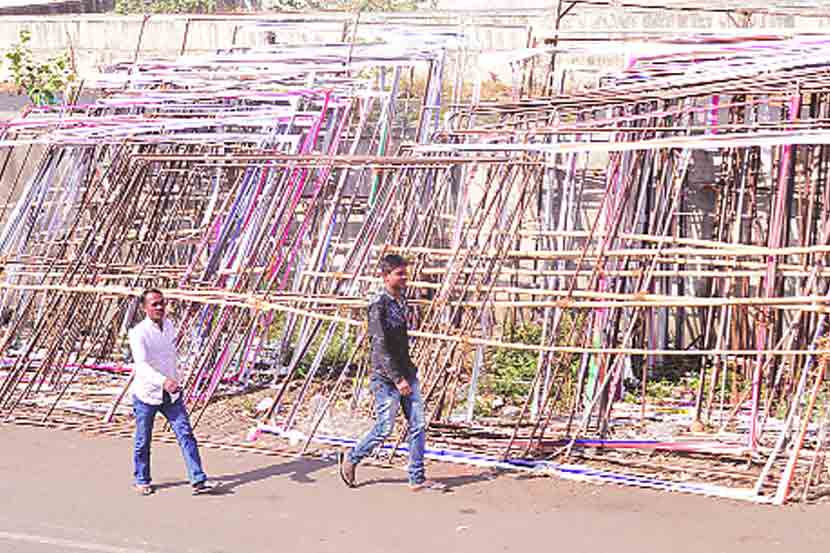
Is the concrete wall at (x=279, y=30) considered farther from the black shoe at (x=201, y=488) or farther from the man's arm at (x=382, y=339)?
the black shoe at (x=201, y=488)

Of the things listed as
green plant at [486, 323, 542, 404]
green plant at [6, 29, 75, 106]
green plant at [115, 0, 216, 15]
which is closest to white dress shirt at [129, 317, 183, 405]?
green plant at [486, 323, 542, 404]

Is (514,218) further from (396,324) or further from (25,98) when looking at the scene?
(25,98)

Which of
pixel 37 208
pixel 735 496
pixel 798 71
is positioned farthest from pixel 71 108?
pixel 735 496

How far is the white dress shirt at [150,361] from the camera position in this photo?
9312 millimetres

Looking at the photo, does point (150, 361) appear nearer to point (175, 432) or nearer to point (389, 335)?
point (175, 432)

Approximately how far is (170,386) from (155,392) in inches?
4.8

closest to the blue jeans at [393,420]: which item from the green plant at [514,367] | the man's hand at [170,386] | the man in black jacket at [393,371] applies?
the man in black jacket at [393,371]

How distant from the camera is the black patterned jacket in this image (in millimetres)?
8953

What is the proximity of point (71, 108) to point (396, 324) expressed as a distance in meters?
6.44

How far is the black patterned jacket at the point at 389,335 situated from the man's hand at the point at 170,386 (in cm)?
144

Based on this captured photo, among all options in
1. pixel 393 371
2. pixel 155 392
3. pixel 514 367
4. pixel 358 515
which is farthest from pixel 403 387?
pixel 514 367

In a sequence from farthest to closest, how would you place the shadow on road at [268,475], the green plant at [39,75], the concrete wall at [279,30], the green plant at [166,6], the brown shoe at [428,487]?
the green plant at [166,6], the green plant at [39,75], the concrete wall at [279,30], the shadow on road at [268,475], the brown shoe at [428,487]

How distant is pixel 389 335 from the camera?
8.95 meters

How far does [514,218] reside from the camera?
10.5 m
